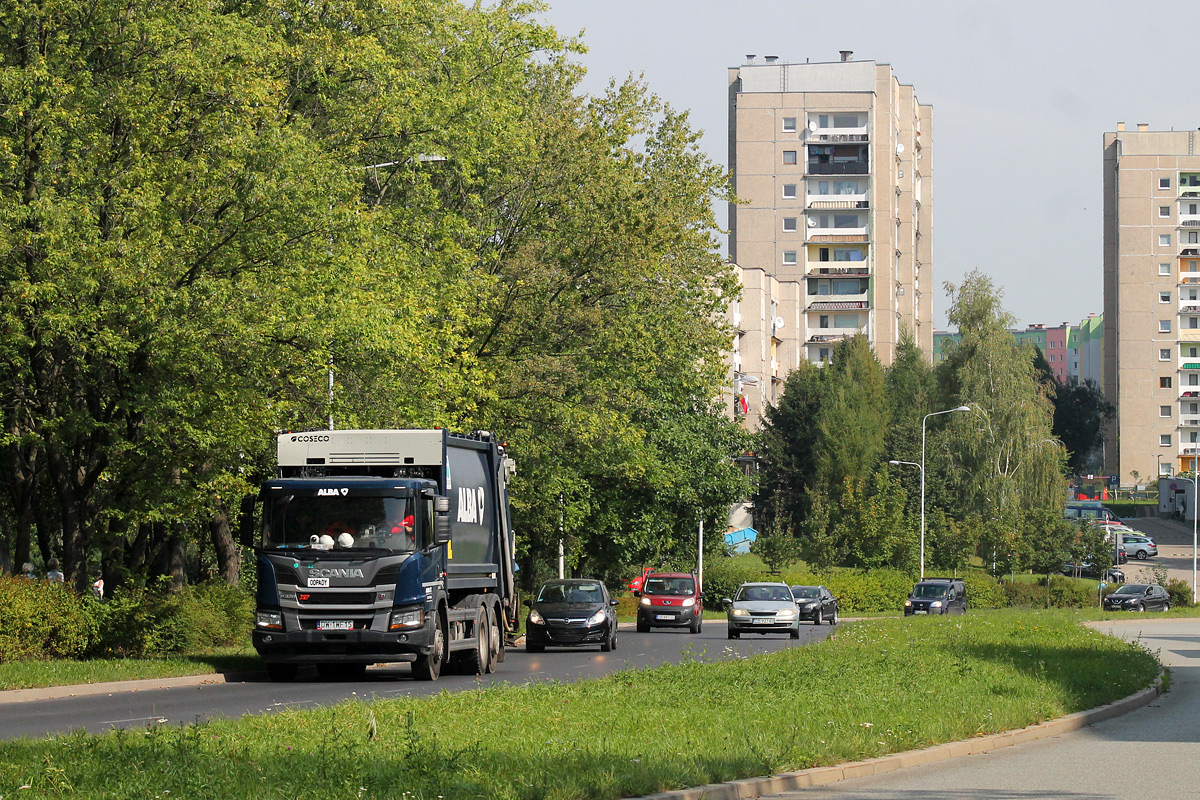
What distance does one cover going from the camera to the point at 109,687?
19.7 metres

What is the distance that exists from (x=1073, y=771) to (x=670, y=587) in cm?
3149

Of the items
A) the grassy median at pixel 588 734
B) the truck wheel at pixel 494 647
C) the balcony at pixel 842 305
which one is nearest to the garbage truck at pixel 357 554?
the truck wheel at pixel 494 647

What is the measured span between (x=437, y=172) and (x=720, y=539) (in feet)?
105

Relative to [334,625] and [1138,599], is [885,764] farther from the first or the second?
[1138,599]

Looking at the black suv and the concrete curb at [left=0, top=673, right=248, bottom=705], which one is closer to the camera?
the concrete curb at [left=0, top=673, right=248, bottom=705]

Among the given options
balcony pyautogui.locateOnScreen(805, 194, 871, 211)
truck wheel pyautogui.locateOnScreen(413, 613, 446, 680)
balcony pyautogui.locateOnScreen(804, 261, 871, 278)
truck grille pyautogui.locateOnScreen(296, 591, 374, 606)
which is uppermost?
balcony pyautogui.locateOnScreen(805, 194, 871, 211)

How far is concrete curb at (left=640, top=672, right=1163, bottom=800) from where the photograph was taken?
33.6ft

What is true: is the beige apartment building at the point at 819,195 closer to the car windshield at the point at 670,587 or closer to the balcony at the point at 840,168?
the balcony at the point at 840,168

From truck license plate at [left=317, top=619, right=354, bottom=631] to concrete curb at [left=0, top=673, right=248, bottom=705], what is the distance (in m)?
1.73

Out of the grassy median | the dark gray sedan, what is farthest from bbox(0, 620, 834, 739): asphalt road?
the dark gray sedan

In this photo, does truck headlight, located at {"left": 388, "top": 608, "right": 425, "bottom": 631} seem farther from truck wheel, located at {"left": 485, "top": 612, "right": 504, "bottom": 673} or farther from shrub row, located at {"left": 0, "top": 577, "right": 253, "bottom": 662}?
shrub row, located at {"left": 0, "top": 577, "right": 253, "bottom": 662}

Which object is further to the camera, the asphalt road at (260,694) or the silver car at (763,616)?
the silver car at (763,616)

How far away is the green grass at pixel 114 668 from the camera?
19578mm

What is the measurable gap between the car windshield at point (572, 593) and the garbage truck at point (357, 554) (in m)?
9.95
